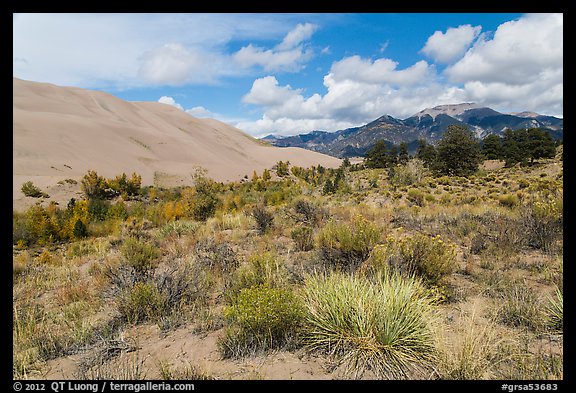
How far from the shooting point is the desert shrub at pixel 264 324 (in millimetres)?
3041

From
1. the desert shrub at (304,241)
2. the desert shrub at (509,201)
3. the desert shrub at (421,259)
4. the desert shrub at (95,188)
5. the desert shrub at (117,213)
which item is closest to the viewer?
the desert shrub at (421,259)

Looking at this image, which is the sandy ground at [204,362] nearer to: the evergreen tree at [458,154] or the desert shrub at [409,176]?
the desert shrub at [409,176]

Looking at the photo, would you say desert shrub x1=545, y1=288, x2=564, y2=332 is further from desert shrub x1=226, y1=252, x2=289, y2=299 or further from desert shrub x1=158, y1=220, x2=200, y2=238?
desert shrub x1=158, y1=220, x2=200, y2=238

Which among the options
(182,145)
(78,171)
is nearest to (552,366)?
(78,171)

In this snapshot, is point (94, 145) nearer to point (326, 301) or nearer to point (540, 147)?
point (326, 301)

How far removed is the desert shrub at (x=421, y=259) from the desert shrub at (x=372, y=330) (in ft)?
4.17

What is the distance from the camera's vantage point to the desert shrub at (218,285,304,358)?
3.04m

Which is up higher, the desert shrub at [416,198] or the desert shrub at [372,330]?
the desert shrub at [416,198]

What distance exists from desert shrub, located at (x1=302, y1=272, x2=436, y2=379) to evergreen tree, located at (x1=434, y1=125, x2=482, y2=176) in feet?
92.2

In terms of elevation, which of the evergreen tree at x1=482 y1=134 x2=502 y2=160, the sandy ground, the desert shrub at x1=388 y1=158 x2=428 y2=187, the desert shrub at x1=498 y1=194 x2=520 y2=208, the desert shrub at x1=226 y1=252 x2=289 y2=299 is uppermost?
the evergreen tree at x1=482 y1=134 x2=502 y2=160

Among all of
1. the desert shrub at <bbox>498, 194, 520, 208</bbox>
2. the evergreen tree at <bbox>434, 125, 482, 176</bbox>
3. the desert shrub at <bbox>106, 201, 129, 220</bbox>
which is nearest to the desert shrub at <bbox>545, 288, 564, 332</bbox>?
the desert shrub at <bbox>498, 194, 520, 208</bbox>

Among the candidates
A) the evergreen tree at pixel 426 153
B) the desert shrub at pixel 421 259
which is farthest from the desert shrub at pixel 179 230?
the evergreen tree at pixel 426 153

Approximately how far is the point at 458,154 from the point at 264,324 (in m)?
30.3

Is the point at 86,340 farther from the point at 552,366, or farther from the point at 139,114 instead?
the point at 139,114
